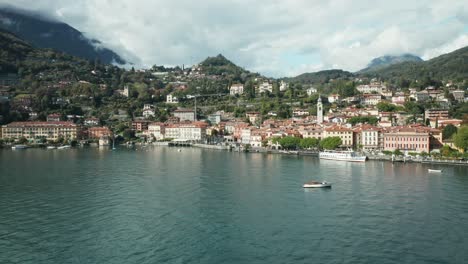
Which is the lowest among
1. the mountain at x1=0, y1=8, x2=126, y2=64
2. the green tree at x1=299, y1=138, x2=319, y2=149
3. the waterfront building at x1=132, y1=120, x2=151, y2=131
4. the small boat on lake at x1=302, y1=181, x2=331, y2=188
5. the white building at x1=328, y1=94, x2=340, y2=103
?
the small boat on lake at x1=302, y1=181, x2=331, y2=188

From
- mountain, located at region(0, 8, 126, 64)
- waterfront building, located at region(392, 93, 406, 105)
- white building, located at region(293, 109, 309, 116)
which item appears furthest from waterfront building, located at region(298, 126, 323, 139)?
mountain, located at region(0, 8, 126, 64)

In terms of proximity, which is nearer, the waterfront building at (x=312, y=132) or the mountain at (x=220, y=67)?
the waterfront building at (x=312, y=132)

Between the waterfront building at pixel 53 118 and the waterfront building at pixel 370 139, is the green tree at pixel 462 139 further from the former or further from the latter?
the waterfront building at pixel 53 118

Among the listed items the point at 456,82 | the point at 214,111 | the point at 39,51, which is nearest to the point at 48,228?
the point at 214,111

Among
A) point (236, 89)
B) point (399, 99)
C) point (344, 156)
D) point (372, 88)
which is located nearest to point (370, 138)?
point (344, 156)

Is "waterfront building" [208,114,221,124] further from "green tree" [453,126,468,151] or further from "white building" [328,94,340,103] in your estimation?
"green tree" [453,126,468,151]

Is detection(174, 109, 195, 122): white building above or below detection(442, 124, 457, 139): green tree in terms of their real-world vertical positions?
above

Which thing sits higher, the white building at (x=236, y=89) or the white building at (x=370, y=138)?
the white building at (x=236, y=89)

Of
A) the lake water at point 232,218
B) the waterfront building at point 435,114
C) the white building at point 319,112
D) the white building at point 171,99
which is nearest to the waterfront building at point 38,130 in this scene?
the white building at point 171,99
